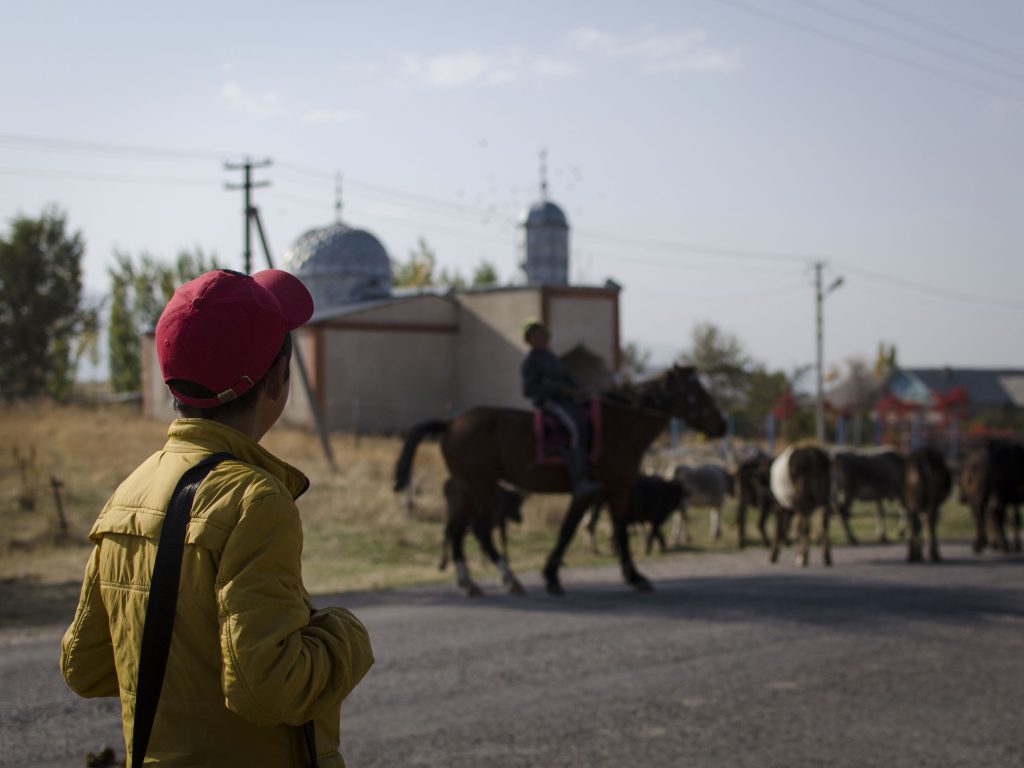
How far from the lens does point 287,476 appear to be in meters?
2.75

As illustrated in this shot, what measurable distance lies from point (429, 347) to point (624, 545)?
32084 millimetres

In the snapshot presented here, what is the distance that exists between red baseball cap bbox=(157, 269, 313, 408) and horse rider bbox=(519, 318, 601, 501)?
954 cm

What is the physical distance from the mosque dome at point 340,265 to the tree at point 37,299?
10.6 m

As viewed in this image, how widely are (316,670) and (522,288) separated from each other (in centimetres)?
4106

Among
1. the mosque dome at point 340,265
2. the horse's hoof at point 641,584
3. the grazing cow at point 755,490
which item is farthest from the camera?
the mosque dome at point 340,265

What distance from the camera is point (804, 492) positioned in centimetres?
1526

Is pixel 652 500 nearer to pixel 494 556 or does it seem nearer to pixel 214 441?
pixel 494 556

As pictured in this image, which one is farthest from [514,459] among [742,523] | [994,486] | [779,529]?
[994,486]

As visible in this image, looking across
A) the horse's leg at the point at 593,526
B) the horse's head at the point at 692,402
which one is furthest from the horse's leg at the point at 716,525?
the horse's head at the point at 692,402

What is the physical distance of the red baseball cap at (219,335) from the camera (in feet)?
8.55

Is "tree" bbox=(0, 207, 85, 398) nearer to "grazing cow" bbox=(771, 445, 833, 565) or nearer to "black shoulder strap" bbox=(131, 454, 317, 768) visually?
"grazing cow" bbox=(771, 445, 833, 565)

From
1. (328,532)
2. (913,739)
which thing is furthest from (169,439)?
(328,532)

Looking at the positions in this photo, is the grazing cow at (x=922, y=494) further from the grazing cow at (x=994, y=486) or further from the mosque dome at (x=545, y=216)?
the mosque dome at (x=545, y=216)

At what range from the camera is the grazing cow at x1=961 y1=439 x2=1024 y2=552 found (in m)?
17.1
